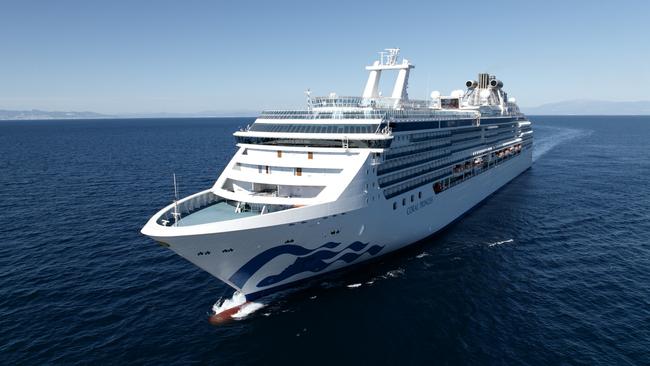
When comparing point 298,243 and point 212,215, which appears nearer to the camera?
point 298,243

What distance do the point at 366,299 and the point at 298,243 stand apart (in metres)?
6.76

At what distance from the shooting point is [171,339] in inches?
898

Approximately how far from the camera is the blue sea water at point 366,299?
21.9 m

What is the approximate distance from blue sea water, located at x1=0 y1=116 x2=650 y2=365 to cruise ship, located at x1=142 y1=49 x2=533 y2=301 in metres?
3.01

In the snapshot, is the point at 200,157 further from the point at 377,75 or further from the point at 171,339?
the point at 171,339

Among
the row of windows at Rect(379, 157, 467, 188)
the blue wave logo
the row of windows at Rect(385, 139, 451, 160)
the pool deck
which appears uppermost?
the row of windows at Rect(385, 139, 451, 160)

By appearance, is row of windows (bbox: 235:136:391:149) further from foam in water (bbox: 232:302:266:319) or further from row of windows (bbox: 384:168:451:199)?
foam in water (bbox: 232:302:266:319)

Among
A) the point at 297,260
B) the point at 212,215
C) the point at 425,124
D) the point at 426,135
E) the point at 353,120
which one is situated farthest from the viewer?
the point at 426,135

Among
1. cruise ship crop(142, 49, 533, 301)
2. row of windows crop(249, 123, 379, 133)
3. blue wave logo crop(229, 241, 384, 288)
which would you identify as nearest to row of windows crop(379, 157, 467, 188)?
cruise ship crop(142, 49, 533, 301)

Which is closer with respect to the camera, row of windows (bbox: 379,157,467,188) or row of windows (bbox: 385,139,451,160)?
row of windows (bbox: 379,157,467,188)

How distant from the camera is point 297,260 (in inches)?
1026

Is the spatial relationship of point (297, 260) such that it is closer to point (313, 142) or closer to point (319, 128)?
point (313, 142)

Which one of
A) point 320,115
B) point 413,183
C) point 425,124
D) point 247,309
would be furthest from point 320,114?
point 247,309

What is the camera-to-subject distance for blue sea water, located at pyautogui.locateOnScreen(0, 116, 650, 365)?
21.9 m
